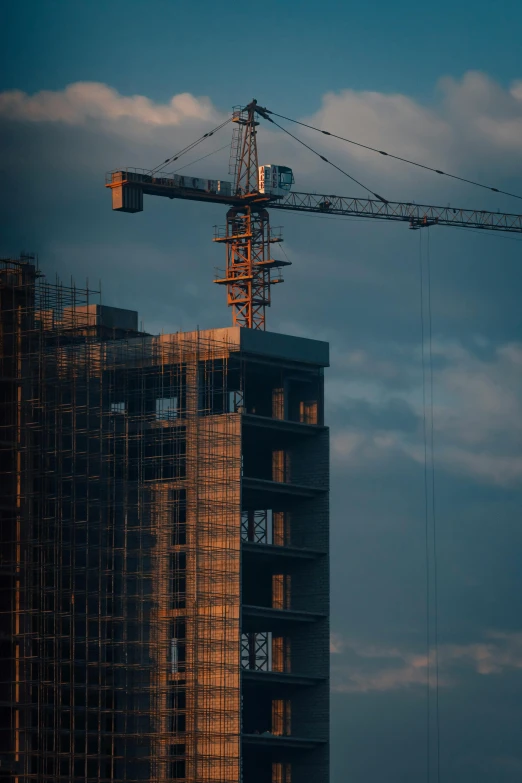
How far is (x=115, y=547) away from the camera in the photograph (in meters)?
154

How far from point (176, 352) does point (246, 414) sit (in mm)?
7890

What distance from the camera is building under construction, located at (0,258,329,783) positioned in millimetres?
144250

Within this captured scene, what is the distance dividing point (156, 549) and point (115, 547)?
3721 millimetres

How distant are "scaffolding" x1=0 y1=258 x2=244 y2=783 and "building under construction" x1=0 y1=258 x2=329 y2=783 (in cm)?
17

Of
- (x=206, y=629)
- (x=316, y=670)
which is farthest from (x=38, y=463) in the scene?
(x=316, y=670)

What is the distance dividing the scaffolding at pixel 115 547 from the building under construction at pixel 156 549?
0.54 ft

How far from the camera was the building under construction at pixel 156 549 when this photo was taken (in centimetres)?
14425

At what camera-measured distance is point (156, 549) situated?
156m

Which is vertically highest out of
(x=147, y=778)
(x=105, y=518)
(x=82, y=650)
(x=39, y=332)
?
(x=39, y=332)

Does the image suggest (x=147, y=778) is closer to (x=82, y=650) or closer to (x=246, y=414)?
(x=82, y=650)

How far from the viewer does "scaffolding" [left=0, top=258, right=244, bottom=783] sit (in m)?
143

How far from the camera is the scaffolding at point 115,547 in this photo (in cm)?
14325

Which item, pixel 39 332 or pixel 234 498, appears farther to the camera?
pixel 234 498

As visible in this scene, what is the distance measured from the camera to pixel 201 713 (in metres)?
153
